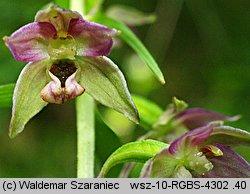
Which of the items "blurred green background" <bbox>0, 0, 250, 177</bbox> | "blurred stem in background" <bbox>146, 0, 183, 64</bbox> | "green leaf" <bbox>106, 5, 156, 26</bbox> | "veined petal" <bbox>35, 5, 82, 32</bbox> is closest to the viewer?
"veined petal" <bbox>35, 5, 82, 32</bbox>

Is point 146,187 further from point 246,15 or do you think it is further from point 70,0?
point 246,15

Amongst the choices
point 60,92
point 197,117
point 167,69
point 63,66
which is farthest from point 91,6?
point 167,69

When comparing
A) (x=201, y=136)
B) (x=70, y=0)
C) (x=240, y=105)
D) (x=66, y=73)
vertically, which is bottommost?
(x=240, y=105)

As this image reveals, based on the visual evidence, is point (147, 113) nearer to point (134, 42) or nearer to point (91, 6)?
point (134, 42)

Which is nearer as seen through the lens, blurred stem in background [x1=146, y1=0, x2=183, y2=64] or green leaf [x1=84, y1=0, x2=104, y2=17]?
green leaf [x1=84, y1=0, x2=104, y2=17]

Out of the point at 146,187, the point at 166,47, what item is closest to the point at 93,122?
the point at 146,187

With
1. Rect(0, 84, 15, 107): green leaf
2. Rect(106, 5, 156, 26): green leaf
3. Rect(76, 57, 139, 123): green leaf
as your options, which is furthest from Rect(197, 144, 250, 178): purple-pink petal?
Rect(106, 5, 156, 26): green leaf

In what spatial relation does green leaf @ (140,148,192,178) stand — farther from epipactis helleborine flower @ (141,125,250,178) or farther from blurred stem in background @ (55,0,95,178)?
blurred stem in background @ (55,0,95,178)
